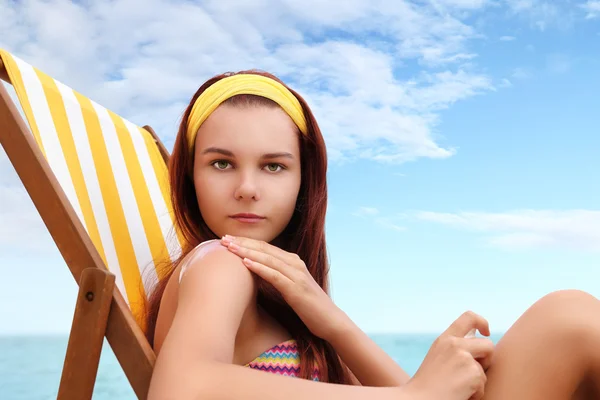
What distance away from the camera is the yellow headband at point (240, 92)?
185cm

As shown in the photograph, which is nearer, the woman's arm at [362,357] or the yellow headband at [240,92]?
the woman's arm at [362,357]

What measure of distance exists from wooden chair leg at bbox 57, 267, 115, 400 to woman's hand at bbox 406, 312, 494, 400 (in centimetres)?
79

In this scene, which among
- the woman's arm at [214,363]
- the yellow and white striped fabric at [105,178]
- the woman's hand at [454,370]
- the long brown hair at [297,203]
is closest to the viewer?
the woman's arm at [214,363]

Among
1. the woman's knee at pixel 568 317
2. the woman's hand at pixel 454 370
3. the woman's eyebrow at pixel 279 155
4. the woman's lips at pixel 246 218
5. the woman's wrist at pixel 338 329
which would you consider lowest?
the woman's hand at pixel 454 370

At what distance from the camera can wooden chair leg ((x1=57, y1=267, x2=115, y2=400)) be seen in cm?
164

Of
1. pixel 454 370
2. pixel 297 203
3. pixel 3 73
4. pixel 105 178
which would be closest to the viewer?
pixel 454 370

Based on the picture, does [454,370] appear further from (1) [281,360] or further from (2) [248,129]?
(2) [248,129]

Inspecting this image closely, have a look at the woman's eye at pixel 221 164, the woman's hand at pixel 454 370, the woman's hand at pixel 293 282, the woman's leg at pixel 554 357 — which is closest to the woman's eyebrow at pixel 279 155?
the woman's eye at pixel 221 164

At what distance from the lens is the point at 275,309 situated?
5.88 feet

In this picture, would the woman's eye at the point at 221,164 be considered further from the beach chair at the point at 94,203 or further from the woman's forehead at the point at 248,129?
the beach chair at the point at 94,203

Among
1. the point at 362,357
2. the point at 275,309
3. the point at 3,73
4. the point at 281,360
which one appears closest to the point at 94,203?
the point at 3,73

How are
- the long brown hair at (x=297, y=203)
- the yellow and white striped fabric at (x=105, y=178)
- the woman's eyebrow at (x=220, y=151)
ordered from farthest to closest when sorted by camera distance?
the yellow and white striped fabric at (x=105, y=178), the long brown hair at (x=297, y=203), the woman's eyebrow at (x=220, y=151)

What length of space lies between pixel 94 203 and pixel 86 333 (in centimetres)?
84

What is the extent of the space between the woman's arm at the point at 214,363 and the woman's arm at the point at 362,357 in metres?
0.40
